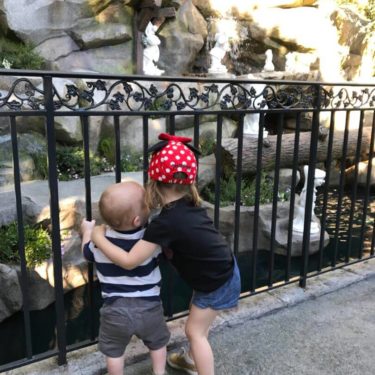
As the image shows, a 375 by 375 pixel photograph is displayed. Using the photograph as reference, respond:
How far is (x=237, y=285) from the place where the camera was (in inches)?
71.4

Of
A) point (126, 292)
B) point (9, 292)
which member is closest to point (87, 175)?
point (126, 292)

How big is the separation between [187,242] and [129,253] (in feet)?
0.74

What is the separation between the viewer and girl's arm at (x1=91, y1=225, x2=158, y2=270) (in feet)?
5.27

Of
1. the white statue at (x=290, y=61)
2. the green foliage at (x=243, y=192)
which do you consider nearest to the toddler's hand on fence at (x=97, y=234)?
the green foliage at (x=243, y=192)

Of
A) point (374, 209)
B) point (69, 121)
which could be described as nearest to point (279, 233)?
point (374, 209)

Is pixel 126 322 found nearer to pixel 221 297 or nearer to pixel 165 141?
pixel 221 297

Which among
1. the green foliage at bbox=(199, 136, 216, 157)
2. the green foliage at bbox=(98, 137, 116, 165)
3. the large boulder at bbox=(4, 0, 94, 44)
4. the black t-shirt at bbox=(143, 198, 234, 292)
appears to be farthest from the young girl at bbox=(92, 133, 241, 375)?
the large boulder at bbox=(4, 0, 94, 44)

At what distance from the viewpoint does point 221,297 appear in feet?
5.84

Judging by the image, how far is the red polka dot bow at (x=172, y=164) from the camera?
1574mm

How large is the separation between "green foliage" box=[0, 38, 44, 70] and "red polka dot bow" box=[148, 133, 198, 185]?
6.89 m

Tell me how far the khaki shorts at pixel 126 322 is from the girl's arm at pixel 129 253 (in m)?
0.18

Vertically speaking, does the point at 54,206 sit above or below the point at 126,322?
above

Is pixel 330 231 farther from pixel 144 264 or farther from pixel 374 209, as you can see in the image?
pixel 144 264

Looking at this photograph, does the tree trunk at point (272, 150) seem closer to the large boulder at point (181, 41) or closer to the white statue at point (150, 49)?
the white statue at point (150, 49)
